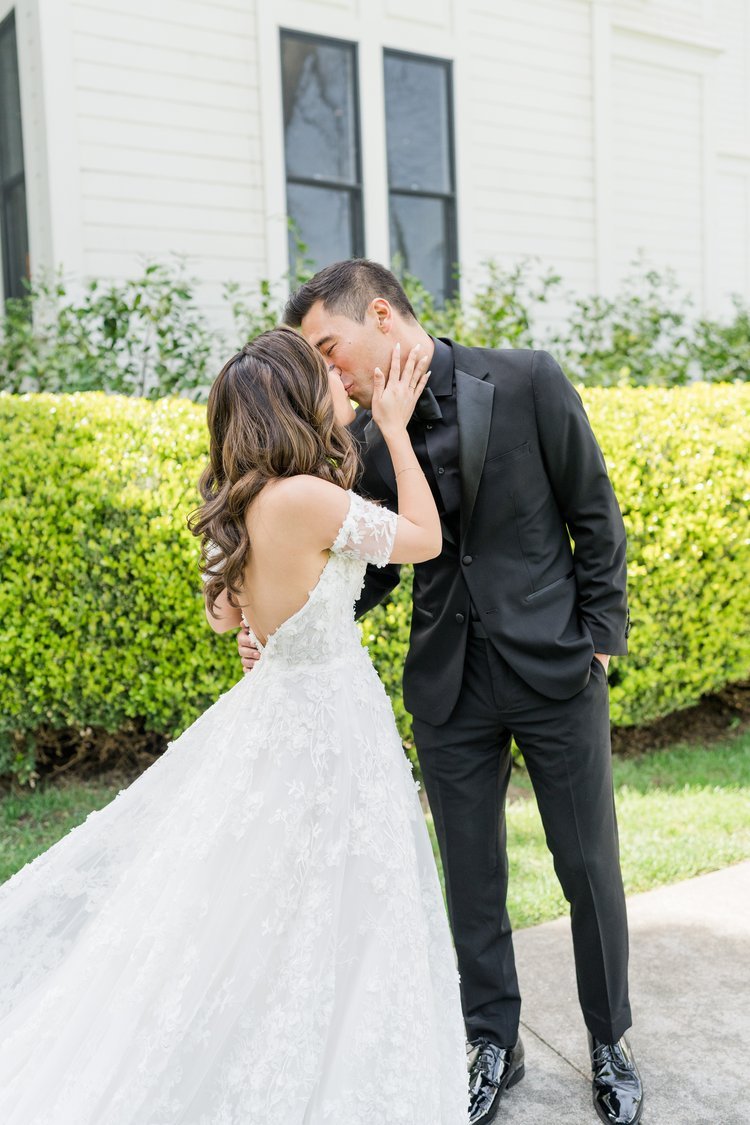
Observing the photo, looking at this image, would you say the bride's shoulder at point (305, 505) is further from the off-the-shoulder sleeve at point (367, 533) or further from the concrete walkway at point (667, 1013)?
the concrete walkway at point (667, 1013)

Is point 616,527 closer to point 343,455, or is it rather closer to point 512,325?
point 343,455

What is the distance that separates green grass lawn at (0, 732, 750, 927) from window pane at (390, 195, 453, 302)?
453 cm

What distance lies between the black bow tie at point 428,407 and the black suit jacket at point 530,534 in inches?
1.8

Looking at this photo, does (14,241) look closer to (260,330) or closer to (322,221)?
(260,330)

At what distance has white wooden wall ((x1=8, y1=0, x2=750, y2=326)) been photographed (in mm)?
7047

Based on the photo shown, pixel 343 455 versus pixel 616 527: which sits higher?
pixel 343 455

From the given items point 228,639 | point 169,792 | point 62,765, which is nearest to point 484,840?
point 169,792

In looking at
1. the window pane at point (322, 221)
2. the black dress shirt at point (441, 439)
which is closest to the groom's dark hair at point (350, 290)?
the black dress shirt at point (441, 439)

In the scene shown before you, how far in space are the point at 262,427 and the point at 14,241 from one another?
250 inches

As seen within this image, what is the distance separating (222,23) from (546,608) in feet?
20.8

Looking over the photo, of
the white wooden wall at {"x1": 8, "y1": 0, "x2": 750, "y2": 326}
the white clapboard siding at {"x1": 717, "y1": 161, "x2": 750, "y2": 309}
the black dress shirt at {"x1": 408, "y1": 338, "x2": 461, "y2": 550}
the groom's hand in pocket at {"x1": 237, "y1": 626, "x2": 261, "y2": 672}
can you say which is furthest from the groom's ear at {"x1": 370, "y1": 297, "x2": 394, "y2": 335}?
the white clapboard siding at {"x1": 717, "y1": 161, "x2": 750, "y2": 309}

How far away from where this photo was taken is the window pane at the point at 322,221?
8.14 metres

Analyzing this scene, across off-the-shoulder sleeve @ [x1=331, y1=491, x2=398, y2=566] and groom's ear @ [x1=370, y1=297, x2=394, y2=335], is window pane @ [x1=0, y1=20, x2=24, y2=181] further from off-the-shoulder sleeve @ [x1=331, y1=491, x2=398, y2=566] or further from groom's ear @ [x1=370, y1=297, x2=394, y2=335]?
off-the-shoulder sleeve @ [x1=331, y1=491, x2=398, y2=566]

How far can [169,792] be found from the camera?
2.79 m
